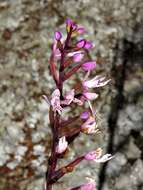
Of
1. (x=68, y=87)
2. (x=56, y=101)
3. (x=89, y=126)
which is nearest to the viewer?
(x=56, y=101)

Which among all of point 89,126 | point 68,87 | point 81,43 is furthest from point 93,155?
point 68,87

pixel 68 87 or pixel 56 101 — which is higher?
pixel 56 101

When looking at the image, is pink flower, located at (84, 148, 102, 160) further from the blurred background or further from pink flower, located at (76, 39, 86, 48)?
the blurred background

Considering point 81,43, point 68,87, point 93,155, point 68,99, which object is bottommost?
point 68,87

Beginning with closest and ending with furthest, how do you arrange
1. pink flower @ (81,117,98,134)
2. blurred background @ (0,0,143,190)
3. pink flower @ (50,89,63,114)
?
pink flower @ (50,89,63,114) → pink flower @ (81,117,98,134) → blurred background @ (0,0,143,190)

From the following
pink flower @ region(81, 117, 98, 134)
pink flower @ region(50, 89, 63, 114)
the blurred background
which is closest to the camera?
pink flower @ region(50, 89, 63, 114)

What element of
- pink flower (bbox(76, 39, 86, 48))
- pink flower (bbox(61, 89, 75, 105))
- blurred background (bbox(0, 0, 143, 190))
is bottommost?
blurred background (bbox(0, 0, 143, 190))

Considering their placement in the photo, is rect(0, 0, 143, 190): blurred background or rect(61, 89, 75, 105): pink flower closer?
rect(61, 89, 75, 105): pink flower

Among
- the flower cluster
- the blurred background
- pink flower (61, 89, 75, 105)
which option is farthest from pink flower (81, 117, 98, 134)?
the blurred background

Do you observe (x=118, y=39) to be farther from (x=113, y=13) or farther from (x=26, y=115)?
(x=26, y=115)

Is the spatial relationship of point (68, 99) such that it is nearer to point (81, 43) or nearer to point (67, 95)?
point (67, 95)

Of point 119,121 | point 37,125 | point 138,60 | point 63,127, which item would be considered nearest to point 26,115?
point 37,125
